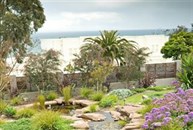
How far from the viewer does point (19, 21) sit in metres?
16.1

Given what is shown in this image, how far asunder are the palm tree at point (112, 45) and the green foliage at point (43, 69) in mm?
2854

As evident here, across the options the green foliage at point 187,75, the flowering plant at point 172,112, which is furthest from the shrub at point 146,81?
the flowering plant at point 172,112

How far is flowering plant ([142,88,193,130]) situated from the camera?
6953mm

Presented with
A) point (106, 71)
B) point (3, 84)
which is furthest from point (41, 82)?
point (3, 84)

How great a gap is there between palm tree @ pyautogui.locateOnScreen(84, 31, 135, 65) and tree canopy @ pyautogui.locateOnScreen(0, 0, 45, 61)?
2.83 metres

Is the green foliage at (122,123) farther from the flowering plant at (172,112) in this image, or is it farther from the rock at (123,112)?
the flowering plant at (172,112)

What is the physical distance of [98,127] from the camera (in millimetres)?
9078

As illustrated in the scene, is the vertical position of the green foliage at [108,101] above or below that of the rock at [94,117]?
above

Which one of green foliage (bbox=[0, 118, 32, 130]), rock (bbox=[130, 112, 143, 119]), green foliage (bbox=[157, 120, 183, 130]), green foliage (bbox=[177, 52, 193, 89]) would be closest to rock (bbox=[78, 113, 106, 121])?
rock (bbox=[130, 112, 143, 119])

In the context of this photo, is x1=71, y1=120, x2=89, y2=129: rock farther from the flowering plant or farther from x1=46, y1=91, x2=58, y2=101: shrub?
x1=46, y1=91, x2=58, y2=101: shrub

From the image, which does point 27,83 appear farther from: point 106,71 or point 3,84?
point 3,84

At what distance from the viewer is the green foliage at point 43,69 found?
1466 centimetres

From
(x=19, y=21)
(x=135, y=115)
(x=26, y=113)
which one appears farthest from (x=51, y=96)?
(x=135, y=115)

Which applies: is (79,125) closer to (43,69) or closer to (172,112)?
(172,112)
